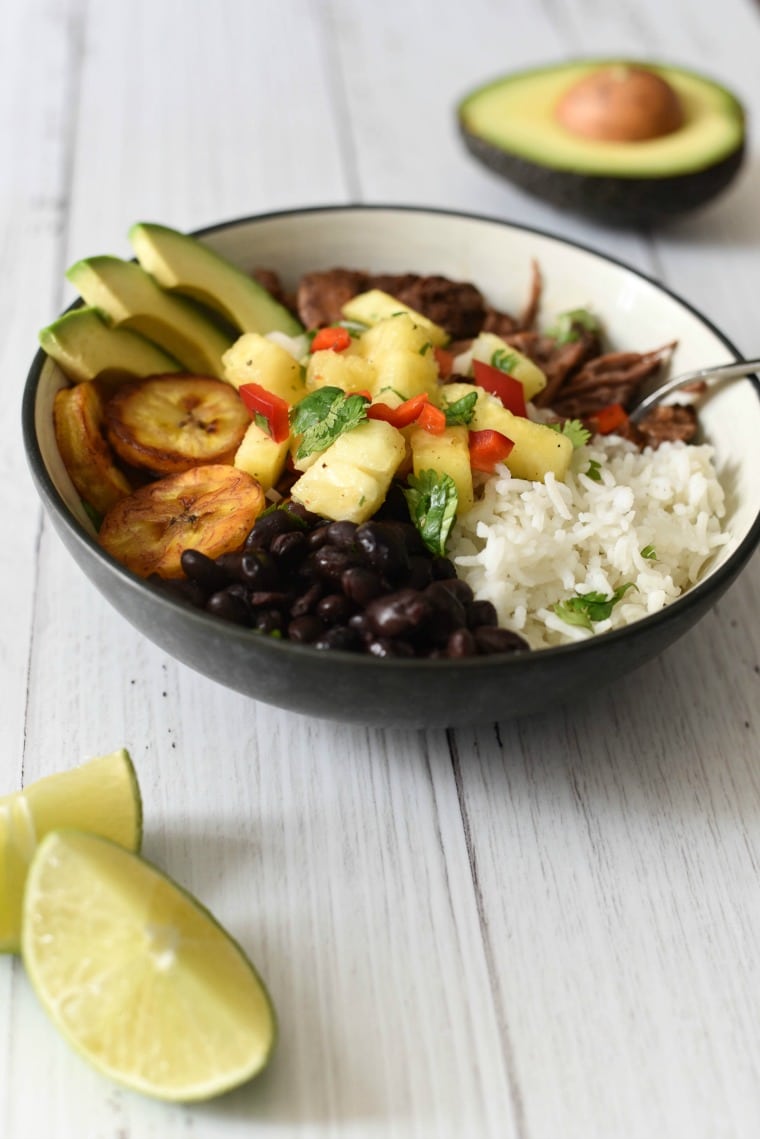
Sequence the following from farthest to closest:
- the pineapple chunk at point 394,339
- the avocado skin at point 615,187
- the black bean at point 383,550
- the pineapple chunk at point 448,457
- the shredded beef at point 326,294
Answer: the avocado skin at point 615,187 → the shredded beef at point 326,294 → the pineapple chunk at point 394,339 → the pineapple chunk at point 448,457 → the black bean at point 383,550

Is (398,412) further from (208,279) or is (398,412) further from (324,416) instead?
(208,279)

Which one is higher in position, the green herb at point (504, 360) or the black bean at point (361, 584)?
the black bean at point (361, 584)

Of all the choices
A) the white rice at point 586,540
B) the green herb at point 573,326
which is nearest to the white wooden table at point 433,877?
the white rice at point 586,540

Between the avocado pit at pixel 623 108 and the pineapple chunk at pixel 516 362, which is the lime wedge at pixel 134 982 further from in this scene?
the avocado pit at pixel 623 108

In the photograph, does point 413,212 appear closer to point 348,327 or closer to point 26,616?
point 348,327

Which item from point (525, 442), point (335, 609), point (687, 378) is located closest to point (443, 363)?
point (525, 442)

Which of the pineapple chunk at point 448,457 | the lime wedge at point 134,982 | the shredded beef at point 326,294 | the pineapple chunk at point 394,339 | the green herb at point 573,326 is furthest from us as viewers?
the green herb at point 573,326

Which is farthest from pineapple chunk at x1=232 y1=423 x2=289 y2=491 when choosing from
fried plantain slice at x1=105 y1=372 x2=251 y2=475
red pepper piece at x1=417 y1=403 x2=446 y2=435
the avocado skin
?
the avocado skin
